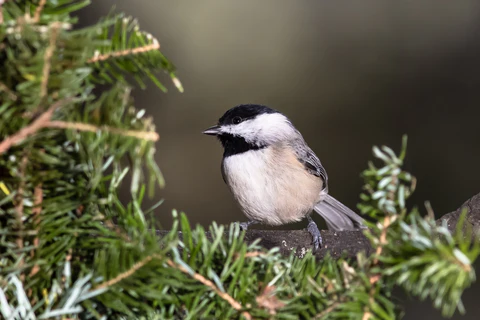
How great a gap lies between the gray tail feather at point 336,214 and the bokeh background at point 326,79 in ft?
0.51

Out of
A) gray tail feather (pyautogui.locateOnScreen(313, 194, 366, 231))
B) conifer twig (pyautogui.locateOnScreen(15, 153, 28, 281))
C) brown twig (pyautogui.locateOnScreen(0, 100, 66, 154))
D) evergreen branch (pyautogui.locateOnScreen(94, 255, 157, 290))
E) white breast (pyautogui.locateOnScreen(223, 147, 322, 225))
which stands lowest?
gray tail feather (pyautogui.locateOnScreen(313, 194, 366, 231))

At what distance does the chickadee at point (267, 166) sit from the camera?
161 cm

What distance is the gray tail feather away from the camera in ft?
6.12

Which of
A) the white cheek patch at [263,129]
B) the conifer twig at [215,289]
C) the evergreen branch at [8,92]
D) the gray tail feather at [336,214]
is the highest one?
the evergreen branch at [8,92]

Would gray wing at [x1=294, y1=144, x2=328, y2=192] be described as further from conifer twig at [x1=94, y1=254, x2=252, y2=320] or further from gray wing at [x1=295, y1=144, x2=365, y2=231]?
conifer twig at [x1=94, y1=254, x2=252, y2=320]

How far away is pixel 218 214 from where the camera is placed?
2102 millimetres

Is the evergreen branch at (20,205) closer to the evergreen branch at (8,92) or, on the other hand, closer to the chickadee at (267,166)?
the evergreen branch at (8,92)

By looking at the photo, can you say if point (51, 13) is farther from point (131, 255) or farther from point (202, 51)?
point (202, 51)

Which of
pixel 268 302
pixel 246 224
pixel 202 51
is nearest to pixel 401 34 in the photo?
pixel 202 51

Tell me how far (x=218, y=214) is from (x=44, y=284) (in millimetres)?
1731

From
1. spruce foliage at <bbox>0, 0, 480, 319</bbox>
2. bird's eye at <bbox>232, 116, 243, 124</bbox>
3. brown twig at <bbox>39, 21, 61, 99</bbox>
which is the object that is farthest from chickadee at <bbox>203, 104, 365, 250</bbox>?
brown twig at <bbox>39, 21, 61, 99</bbox>

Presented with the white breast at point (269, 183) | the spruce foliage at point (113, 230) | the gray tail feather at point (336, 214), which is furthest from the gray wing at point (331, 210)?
the spruce foliage at point (113, 230)

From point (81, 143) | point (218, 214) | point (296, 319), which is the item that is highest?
point (81, 143)

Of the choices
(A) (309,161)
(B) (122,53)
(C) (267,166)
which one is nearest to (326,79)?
(A) (309,161)
